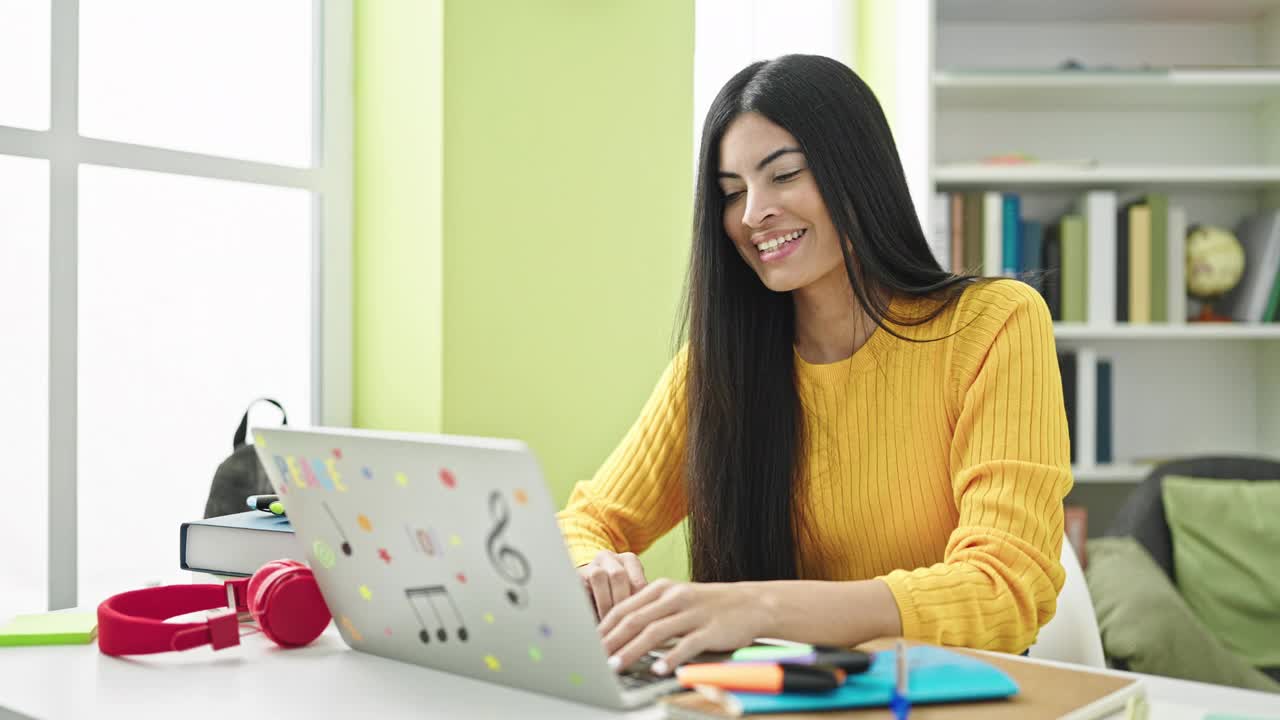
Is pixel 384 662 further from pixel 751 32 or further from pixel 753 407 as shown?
pixel 751 32

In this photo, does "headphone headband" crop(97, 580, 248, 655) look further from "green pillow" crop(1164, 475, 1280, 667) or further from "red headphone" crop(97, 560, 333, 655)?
"green pillow" crop(1164, 475, 1280, 667)

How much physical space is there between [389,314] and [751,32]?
123cm

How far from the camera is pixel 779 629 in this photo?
0.88 meters

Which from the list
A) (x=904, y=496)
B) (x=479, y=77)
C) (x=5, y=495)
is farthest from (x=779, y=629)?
(x=479, y=77)

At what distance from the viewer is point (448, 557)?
0.74 m

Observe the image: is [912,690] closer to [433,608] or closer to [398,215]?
[433,608]

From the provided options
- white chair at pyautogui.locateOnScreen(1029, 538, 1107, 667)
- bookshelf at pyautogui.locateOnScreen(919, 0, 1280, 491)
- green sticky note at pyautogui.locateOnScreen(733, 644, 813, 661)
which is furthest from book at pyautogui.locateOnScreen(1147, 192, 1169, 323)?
green sticky note at pyautogui.locateOnScreen(733, 644, 813, 661)

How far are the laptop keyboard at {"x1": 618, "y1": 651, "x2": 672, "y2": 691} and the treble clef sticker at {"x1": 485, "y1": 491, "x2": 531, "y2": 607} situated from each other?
4.0 inches

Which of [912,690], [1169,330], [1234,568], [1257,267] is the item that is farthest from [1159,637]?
[912,690]

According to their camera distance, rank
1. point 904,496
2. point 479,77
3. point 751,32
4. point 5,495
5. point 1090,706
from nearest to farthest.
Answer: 1. point 1090,706
2. point 904,496
3. point 5,495
4. point 479,77
5. point 751,32

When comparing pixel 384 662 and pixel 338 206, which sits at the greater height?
pixel 338 206

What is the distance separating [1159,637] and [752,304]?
1.01 meters

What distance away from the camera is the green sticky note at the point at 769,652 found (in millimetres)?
784

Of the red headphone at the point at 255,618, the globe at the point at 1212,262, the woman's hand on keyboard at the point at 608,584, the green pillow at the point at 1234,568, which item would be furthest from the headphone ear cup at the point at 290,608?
the globe at the point at 1212,262
